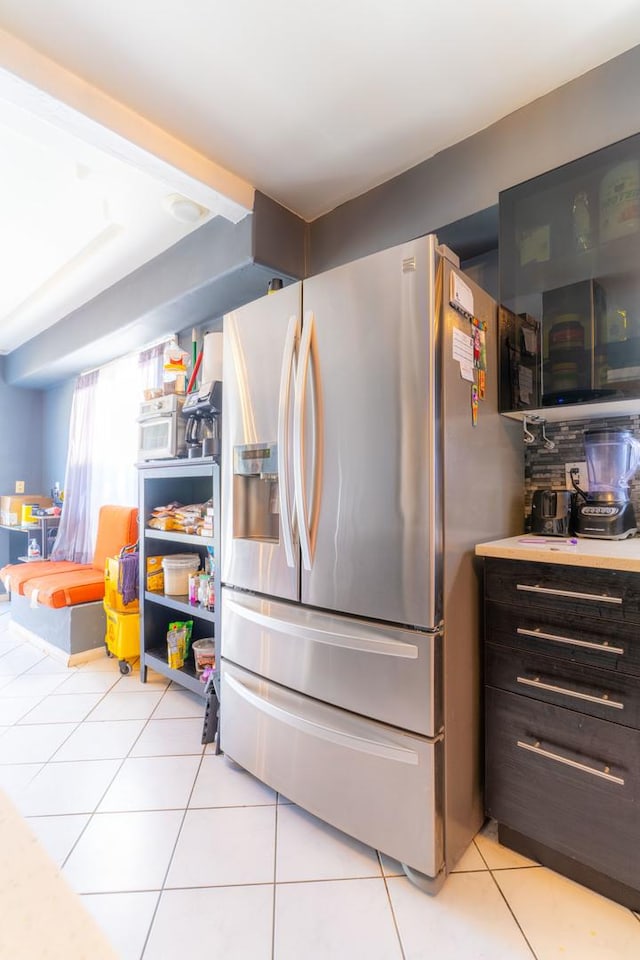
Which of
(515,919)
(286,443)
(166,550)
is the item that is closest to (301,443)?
(286,443)

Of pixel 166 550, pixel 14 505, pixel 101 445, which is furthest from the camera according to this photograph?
pixel 14 505

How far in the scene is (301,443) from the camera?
58.4 inches

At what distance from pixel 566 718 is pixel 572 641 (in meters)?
0.22

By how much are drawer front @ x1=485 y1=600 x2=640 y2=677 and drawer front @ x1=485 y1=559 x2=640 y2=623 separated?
0.8 inches

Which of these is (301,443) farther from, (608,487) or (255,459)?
(608,487)

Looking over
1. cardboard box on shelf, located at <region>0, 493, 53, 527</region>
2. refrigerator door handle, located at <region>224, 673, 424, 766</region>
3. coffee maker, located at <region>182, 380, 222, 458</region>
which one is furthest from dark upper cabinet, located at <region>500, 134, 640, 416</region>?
cardboard box on shelf, located at <region>0, 493, 53, 527</region>

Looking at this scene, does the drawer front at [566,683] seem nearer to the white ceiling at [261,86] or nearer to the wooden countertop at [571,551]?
the wooden countertop at [571,551]

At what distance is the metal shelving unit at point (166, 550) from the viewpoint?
7.59ft

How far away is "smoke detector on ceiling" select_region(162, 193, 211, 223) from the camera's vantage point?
84.1 inches

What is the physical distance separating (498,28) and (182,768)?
2782 millimetres

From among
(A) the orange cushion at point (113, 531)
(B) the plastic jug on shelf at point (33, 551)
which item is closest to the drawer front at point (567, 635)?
(A) the orange cushion at point (113, 531)

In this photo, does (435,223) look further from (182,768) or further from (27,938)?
(182,768)

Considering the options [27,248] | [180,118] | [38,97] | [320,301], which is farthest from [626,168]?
[27,248]

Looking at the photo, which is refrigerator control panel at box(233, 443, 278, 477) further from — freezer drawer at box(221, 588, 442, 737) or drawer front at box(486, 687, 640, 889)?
drawer front at box(486, 687, 640, 889)
